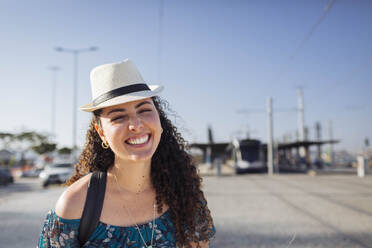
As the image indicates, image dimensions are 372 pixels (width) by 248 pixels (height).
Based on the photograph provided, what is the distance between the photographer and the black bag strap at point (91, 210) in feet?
5.62

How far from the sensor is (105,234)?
175 cm

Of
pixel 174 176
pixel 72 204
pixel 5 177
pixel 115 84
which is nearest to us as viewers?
pixel 72 204

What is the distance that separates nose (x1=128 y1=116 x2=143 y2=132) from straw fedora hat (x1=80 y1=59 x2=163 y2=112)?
12 cm

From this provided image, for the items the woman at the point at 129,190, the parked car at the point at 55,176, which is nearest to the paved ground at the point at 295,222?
the woman at the point at 129,190

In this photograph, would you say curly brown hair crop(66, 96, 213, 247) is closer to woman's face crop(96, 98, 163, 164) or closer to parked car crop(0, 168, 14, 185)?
woman's face crop(96, 98, 163, 164)

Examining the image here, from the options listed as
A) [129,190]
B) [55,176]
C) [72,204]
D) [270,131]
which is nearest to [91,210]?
[72,204]

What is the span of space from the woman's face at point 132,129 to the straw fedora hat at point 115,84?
0.17 ft

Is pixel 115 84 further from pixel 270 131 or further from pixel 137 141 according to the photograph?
pixel 270 131

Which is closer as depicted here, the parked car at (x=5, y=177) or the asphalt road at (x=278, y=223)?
the asphalt road at (x=278, y=223)

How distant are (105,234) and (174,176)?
582 millimetres

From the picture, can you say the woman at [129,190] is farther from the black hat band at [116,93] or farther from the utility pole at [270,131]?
the utility pole at [270,131]

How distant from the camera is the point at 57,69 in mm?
47750

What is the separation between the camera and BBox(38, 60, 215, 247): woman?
1.74m

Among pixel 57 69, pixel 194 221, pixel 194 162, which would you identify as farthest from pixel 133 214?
pixel 57 69
